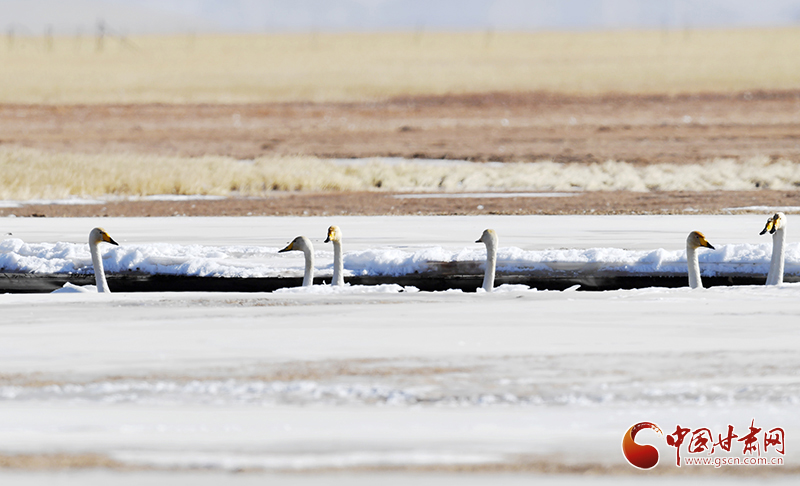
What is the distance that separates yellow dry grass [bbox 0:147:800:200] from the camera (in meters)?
18.5

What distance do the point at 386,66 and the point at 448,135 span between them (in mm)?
25408

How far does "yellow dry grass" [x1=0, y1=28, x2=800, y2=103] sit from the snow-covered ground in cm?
3889

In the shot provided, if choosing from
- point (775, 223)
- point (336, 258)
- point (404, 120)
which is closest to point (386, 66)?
point (404, 120)

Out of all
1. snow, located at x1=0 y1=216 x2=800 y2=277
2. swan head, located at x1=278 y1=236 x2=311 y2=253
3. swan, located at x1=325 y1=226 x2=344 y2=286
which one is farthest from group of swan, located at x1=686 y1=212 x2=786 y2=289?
swan head, located at x1=278 y1=236 x2=311 y2=253

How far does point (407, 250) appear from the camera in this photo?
10.2 m

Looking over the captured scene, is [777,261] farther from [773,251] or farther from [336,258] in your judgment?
[336,258]

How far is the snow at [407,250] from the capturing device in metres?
9.50

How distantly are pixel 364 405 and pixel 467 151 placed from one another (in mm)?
24671

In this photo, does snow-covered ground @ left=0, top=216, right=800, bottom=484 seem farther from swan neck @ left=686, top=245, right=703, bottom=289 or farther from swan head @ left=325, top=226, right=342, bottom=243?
swan head @ left=325, top=226, right=342, bottom=243

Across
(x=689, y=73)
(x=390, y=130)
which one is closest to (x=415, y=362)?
(x=390, y=130)

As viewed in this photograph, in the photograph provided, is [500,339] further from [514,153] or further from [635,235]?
[514,153]

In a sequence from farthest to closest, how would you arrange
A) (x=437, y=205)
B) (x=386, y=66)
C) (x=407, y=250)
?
(x=386, y=66) < (x=437, y=205) < (x=407, y=250)

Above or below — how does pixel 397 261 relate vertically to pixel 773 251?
below

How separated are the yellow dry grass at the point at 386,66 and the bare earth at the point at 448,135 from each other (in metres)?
3.28
